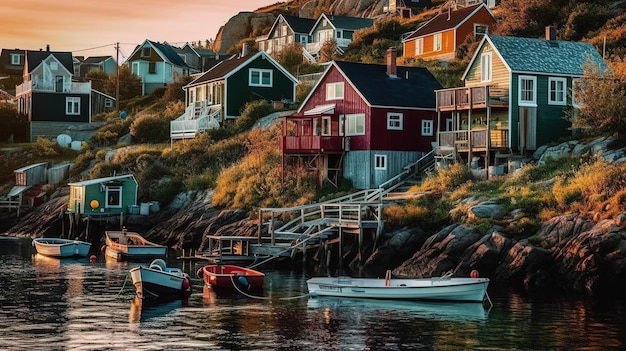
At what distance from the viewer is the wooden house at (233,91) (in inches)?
3381

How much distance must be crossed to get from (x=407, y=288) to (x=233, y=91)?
4938cm

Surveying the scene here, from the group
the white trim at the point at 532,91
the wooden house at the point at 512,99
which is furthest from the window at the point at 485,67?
the white trim at the point at 532,91

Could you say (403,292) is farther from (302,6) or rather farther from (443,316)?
(302,6)

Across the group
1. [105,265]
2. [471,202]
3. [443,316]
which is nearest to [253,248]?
[105,265]

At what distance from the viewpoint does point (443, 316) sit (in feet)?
120

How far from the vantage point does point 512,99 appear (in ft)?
194

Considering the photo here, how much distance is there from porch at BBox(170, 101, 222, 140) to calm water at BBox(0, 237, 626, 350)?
40.2 metres

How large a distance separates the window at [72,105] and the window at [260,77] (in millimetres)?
24480

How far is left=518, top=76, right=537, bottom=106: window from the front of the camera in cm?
5931

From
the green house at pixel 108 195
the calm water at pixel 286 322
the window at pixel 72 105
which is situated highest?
the window at pixel 72 105

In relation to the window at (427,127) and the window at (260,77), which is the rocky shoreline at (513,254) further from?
the window at (260,77)

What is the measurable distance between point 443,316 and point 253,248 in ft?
67.4

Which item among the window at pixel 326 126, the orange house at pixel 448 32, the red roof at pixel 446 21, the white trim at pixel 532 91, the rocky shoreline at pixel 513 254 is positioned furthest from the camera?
the red roof at pixel 446 21

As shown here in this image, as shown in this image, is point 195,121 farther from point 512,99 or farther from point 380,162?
point 512,99
